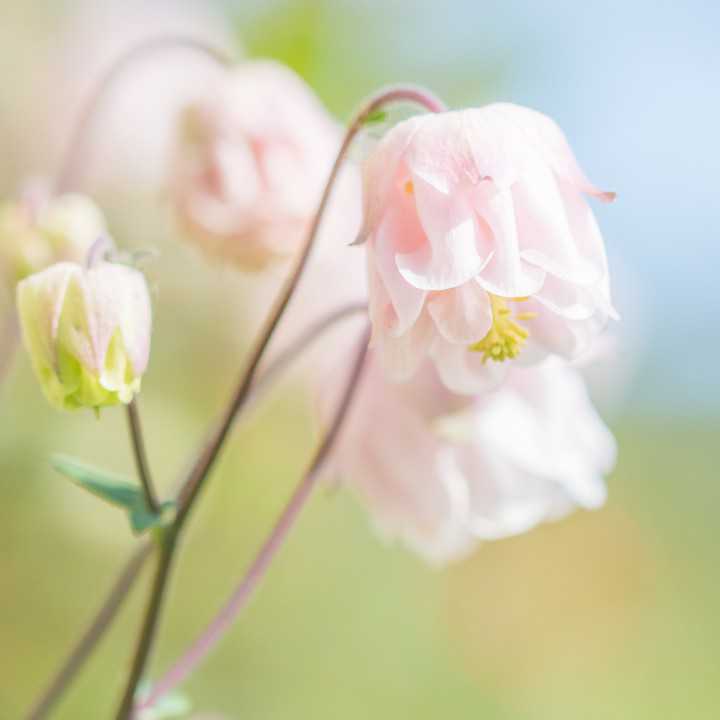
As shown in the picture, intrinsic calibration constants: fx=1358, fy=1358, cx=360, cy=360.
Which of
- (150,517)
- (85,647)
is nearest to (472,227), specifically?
(150,517)

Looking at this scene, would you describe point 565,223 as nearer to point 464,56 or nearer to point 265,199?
point 265,199

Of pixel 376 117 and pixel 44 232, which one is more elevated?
pixel 376 117

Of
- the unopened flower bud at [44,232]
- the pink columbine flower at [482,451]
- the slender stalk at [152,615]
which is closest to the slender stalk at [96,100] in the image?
the unopened flower bud at [44,232]

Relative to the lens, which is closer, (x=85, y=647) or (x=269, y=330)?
(x=269, y=330)

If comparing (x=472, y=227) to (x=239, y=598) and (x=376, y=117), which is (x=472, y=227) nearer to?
(x=376, y=117)

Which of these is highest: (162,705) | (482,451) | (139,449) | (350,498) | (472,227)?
(472,227)

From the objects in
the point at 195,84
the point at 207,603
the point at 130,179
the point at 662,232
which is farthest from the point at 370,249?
the point at 662,232

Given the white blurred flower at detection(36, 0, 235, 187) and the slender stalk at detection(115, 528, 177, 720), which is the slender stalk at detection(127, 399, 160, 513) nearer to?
the slender stalk at detection(115, 528, 177, 720)
